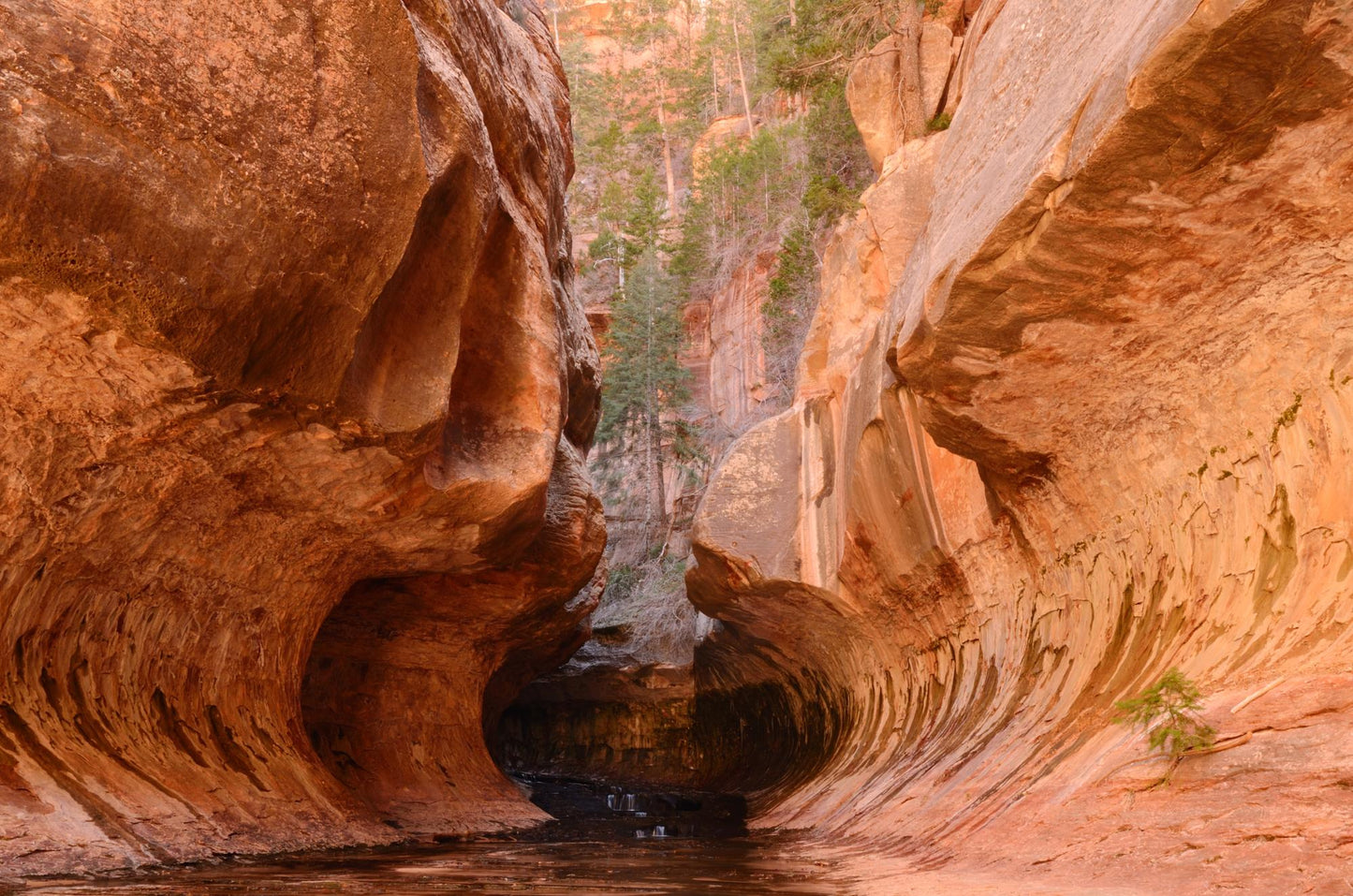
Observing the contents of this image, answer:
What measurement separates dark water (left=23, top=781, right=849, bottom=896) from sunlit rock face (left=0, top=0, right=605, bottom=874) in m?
0.73

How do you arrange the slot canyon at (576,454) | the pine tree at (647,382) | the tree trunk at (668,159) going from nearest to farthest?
the slot canyon at (576,454)
the pine tree at (647,382)
the tree trunk at (668,159)

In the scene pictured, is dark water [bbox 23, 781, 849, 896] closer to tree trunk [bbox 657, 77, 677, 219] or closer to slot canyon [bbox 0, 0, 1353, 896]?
slot canyon [bbox 0, 0, 1353, 896]

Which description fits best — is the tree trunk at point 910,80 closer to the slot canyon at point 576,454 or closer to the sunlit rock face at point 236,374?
the slot canyon at point 576,454

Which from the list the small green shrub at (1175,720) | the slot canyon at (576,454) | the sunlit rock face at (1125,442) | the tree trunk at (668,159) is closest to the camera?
the sunlit rock face at (1125,442)

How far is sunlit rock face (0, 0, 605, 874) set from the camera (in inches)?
221

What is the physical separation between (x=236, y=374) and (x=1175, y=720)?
5.80 meters

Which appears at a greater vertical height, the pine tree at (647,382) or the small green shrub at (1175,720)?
the pine tree at (647,382)

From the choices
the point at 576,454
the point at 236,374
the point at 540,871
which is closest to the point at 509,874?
the point at 540,871

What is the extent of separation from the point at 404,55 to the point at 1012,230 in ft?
12.9

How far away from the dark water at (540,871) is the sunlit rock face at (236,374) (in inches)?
28.6

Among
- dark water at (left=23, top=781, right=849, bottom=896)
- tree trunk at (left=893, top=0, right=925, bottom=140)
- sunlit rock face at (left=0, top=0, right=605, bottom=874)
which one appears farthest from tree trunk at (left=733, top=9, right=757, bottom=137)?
dark water at (left=23, top=781, right=849, bottom=896)

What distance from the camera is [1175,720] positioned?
4.91 metres

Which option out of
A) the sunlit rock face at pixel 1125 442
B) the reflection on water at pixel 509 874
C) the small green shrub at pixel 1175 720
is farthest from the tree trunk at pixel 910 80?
the small green shrub at pixel 1175 720

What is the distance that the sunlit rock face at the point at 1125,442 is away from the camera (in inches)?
180
